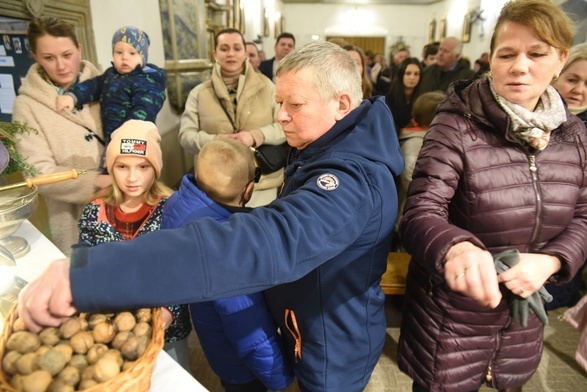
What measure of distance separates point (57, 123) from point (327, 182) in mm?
1735

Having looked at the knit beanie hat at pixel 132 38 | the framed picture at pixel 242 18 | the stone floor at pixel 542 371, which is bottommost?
the stone floor at pixel 542 371

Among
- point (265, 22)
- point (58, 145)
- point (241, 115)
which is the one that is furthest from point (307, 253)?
point (265, 22)

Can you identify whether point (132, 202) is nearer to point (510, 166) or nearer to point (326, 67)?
point (326, 67)

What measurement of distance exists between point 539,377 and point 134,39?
9.96 ft

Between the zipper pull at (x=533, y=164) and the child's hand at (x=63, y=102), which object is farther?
the child's hand at (x=63, y=102)

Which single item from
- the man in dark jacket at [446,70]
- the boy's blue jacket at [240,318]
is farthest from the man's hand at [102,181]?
the man in dark jacket at [446,70]

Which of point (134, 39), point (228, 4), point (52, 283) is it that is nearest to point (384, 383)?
point (52, 283)

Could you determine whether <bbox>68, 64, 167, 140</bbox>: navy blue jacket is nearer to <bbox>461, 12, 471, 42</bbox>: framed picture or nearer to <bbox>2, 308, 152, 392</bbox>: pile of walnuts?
<bbox>2, 308, 152, 392</bbox>: pile of walnuts

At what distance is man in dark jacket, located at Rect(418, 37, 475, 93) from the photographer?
390 cm

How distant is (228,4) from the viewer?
702 cm

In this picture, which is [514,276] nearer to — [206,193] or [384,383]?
[206,193]

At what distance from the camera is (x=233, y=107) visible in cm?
267

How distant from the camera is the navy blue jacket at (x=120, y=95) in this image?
205 centimetres

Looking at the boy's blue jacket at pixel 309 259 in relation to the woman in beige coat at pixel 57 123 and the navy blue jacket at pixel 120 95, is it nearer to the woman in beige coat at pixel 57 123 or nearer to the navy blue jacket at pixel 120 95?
the navy blue jacket at pixel 120 95
